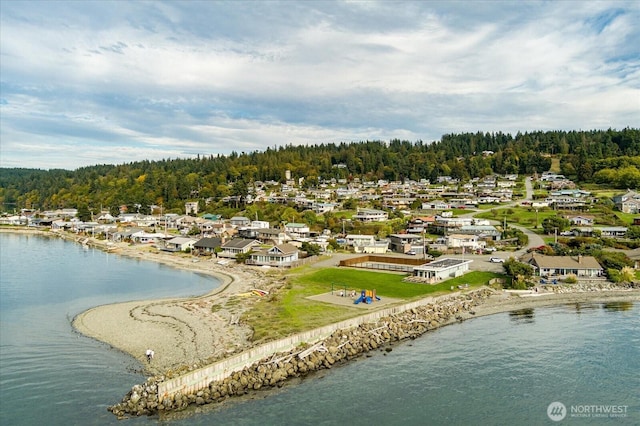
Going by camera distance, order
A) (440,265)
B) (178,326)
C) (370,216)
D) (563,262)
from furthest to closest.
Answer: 1. (370,216)
2. (563,262)
3. (440,265)
4. (178,326)

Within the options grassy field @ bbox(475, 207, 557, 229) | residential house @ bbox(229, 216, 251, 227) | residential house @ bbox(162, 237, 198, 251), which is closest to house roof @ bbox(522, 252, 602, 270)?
grassy field @ bbox(475, 207, 557, 229)

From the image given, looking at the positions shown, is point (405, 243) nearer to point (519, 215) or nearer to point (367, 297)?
point (367, 297)

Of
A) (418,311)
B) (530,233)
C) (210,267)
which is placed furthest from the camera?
(530,233)

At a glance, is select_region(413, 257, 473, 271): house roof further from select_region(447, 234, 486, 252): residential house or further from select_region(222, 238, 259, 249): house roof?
select_region(222, 238, 259, 249): house roof

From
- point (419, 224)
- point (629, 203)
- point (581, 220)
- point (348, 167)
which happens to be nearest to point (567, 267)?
point (581, 220)

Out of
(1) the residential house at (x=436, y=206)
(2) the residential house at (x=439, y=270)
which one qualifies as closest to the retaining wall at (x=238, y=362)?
(2) the residential house at (x=439, y=270)

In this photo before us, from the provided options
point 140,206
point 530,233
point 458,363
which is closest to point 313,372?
point 458,363

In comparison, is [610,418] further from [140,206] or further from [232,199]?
[140,206]
